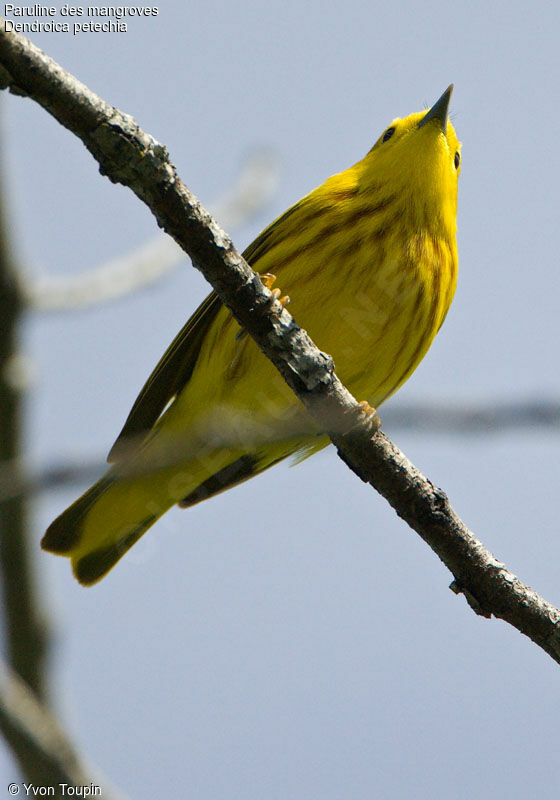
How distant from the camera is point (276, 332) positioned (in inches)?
109

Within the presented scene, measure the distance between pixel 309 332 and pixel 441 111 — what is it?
1381 millimetres

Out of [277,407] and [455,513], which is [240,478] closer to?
[277,407]

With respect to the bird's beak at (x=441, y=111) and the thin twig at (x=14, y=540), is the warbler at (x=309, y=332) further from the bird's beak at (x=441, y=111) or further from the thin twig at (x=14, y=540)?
the thin twig at (x=14, y=540)

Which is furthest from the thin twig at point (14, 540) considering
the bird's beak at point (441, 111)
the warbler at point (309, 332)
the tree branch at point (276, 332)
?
the bird's beak at point (441, 111)

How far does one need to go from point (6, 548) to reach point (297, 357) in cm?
167

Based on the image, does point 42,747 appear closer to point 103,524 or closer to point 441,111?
point 103,524

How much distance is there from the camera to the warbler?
12.6 ft

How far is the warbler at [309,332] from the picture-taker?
12.6ft

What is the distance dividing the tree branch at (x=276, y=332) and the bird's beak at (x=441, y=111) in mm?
1996

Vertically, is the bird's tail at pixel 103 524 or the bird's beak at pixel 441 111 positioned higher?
the bird's beak at pixel 441 111

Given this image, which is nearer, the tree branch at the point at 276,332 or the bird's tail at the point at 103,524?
the tree branch at the point at 276,332

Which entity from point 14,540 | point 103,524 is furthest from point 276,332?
point 103,524

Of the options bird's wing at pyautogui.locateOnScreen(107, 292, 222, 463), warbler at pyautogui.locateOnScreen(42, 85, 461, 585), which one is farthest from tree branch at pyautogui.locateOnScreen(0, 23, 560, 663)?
bird's wing at pyautogui.locateOnScreen(107, 292, 222, 463)

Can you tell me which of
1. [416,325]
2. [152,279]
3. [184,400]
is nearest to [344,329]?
[416,325]
